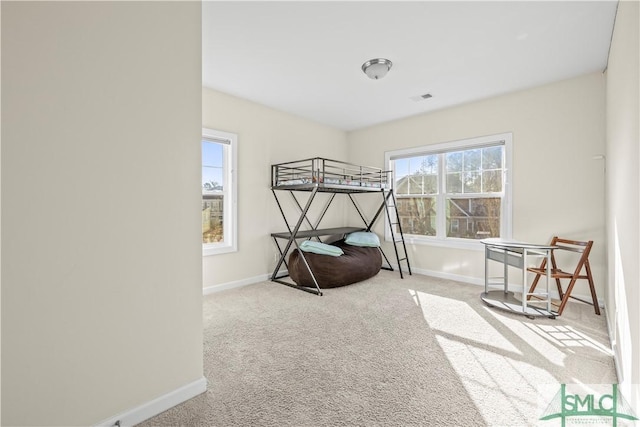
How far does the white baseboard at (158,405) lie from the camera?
129 cm

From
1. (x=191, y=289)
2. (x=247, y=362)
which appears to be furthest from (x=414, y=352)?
(x=191, y=289)

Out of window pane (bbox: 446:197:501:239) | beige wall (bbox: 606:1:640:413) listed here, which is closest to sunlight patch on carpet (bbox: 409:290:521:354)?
beige wall (bbox: 606:1:640:413)

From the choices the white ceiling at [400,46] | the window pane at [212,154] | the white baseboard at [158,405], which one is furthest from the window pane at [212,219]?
the white baseboard at [158,405]

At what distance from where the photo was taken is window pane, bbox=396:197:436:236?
4.22m

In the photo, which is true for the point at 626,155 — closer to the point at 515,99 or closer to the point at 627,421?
the point at 627,421

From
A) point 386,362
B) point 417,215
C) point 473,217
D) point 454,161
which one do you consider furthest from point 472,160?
point 386,362

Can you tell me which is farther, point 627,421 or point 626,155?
point 626,155

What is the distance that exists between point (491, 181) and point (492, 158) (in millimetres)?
294

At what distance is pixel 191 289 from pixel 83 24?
4.25 ft

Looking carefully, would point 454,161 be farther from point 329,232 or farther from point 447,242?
point 329,232

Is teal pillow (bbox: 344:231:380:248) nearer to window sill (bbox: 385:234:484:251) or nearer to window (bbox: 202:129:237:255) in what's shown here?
window sill (bbox: 385:234:484:251)

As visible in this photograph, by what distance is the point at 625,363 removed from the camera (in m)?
1.50

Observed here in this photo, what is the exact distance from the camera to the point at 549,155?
315cm

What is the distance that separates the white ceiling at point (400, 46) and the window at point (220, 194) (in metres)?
0.68
